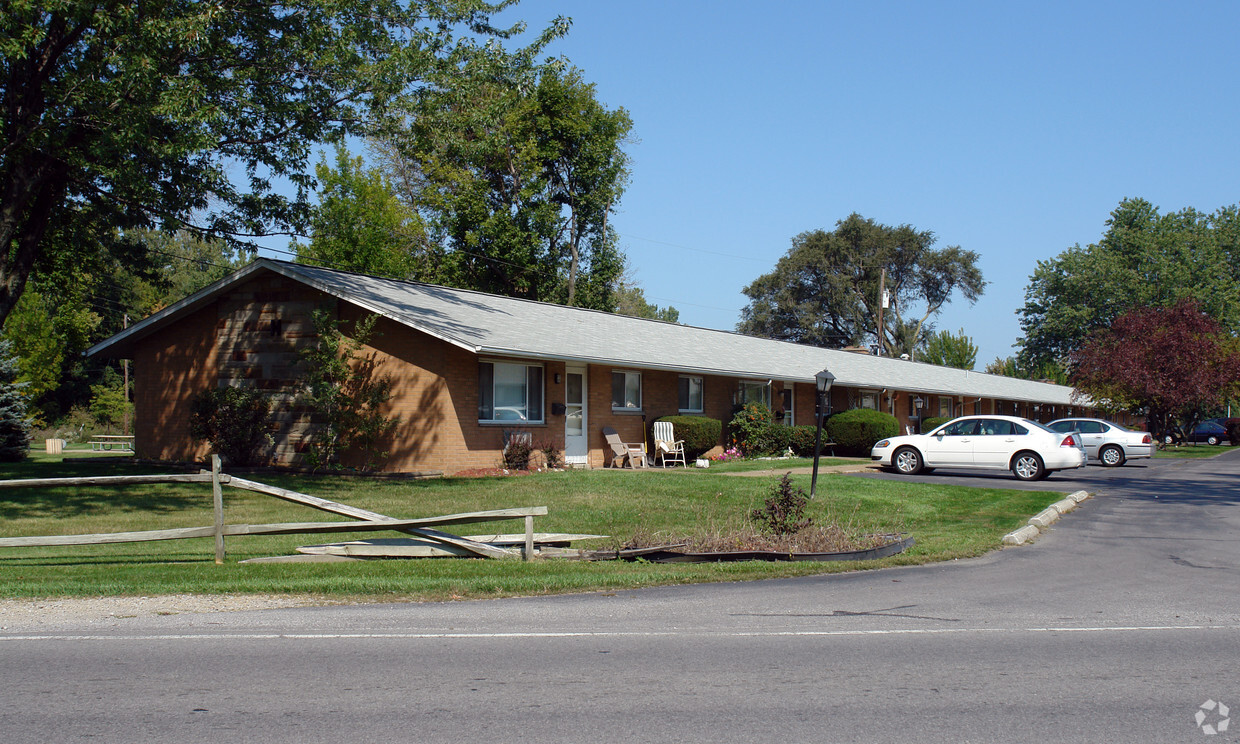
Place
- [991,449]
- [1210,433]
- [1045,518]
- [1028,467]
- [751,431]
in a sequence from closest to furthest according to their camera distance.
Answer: [1045,518]
[1028,467]
[991,449]
[751,431]
[1210,433]

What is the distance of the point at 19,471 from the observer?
22.6m

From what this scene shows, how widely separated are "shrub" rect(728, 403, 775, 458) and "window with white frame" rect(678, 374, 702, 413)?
1.30 metres

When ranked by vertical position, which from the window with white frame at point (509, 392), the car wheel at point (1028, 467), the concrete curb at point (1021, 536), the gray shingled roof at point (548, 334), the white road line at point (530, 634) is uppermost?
the gray shingled roof at point (548, 334)

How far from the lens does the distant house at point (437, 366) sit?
21422mm

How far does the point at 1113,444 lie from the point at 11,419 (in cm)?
3404

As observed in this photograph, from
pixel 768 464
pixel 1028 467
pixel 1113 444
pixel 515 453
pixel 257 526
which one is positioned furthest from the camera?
pixel 1113 444

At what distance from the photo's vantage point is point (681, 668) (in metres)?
6.70

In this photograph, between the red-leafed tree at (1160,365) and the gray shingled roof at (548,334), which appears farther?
the red-leafed tree at (1160,365)

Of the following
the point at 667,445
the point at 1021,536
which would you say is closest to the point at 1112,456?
the point at 667,445

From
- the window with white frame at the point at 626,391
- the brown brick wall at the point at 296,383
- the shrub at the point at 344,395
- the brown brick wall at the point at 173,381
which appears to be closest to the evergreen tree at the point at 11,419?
the brown brick wall at the point at 173,381

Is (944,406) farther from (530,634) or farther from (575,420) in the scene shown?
(530,634)

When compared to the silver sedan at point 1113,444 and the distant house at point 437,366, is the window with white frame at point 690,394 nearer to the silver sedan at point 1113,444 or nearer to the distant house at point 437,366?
the distant house at point 437,366

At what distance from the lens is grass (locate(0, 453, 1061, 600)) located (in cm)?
→ 1019

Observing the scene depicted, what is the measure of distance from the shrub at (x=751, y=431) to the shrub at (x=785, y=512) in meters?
16.5
